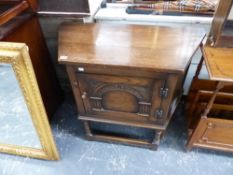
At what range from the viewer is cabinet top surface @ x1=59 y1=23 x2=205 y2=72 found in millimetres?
863

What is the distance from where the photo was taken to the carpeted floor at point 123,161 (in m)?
1.23

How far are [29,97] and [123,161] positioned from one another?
2.23 ft

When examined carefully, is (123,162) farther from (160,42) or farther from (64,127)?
(160,42)

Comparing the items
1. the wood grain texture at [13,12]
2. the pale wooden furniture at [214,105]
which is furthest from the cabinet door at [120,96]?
the wood grain texture at [13,12]

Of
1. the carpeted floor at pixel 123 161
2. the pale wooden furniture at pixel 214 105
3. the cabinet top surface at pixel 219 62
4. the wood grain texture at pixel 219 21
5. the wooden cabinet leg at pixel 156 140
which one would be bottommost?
the carpeted floor at pixel 123 161

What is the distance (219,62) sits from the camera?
0.90m

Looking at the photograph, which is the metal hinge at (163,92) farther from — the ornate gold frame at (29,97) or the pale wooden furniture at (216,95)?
the ornate gold frame at (29,97)

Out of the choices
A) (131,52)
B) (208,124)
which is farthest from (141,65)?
(208,124)

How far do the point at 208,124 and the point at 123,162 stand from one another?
0.55 metres

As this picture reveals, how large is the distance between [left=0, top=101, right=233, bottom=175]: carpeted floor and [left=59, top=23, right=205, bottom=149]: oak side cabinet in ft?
0.65

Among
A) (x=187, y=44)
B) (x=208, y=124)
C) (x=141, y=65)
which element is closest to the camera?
(x=141, y=65)

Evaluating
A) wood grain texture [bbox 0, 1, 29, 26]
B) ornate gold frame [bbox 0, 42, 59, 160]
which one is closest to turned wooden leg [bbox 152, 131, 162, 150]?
ornate gold frame [bbox 0, 42, 59, 160]

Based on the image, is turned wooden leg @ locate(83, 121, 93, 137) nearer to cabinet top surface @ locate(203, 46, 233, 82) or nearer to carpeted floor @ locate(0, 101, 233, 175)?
carpeted floor @ locate(0, 101, 233, 175)

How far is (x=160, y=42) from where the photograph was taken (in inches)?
38.3
